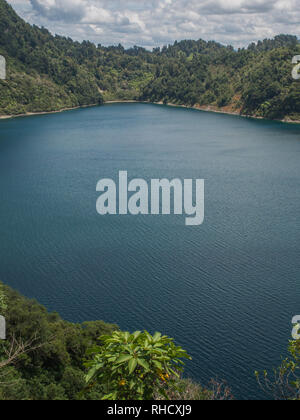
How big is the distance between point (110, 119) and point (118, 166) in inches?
2023

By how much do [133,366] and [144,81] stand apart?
16777 cm

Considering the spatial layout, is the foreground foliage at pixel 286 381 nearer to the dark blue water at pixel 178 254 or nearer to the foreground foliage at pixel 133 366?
the dark blue water at pixel 178 254

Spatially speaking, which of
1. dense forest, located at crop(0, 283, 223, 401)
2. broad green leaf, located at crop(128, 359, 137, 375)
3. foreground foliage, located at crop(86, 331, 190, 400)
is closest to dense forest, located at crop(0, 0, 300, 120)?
dense forest, located at crop(0, 283, 223, 401)

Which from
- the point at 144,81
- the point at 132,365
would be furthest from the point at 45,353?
the point at 144,81

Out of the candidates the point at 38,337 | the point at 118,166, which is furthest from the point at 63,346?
the point at 118,166

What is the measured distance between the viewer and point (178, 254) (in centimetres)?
2731

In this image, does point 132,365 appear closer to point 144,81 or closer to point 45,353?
point 45,353

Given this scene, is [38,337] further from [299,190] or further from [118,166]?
[118,166]

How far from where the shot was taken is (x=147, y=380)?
677 centimetres

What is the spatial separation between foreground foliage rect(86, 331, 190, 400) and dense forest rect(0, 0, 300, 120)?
8942cm

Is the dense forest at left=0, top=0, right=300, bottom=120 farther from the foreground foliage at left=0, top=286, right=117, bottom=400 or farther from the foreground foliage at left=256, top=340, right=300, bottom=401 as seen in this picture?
the foreground foliage at left=0, top=286, right=117, bottom=400

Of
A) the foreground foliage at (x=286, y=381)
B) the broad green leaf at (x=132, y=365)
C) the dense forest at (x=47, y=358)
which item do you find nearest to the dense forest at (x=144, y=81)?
the foreground foliage at (x=286, y=381)

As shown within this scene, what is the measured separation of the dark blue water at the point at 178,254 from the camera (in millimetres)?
19750

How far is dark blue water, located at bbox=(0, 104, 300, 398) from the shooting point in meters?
19.8
